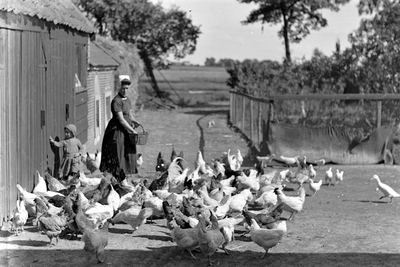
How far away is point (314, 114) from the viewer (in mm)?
23516

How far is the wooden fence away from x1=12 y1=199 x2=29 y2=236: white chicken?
833 centimetres

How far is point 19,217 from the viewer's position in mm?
8938

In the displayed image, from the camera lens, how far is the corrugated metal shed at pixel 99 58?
20.5 metres

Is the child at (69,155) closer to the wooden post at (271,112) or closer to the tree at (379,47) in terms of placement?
the wooden post at (271,112)

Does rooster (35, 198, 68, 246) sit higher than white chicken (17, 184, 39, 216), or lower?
lower

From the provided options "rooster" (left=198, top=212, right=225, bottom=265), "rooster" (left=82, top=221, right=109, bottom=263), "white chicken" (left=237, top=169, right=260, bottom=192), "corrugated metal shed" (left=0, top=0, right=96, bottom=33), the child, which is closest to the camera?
"rooster" (left=82, top=221, right=109, bottom=263)

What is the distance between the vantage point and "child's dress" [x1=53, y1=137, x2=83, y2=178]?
11734mm

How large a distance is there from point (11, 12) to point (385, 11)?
2317cm

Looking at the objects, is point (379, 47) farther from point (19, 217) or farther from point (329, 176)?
point (19, 217)

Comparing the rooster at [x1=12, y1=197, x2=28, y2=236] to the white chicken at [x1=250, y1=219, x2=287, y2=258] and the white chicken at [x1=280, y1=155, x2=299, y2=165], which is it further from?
the white chicken at [x1=280, y1=155, x2=299, y2=165]

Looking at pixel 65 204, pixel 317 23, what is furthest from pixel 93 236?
pixel 317 23

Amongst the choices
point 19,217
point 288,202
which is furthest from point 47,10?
point 288,202

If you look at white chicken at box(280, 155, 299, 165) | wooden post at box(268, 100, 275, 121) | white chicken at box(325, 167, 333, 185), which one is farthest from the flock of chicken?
wooden post at box(268, 100, 275, 121)

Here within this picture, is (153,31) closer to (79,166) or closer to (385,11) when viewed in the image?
(385,11)
